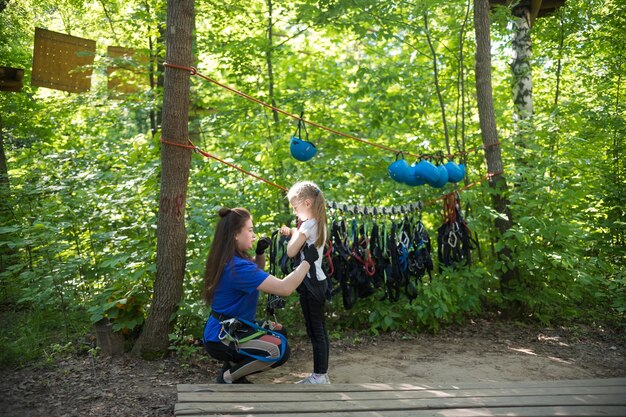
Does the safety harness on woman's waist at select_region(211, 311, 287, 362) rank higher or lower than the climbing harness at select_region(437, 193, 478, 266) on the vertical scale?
lower

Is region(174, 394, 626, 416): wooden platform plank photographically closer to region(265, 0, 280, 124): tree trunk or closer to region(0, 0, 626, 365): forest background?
region(0, 0, 626, 365): forest background

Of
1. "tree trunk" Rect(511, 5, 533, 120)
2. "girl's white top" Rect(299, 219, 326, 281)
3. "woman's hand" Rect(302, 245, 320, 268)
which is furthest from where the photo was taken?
"tree trunk" Rect(511, 5, 533, 120)

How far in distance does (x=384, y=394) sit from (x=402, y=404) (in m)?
0.22

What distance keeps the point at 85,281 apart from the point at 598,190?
18.6 ft

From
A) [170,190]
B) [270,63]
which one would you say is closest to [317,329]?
[170,190]

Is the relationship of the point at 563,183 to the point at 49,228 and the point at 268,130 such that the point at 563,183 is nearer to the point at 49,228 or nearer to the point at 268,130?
the point at 268,130

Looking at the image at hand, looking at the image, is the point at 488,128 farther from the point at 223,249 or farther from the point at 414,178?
the point at 223,249

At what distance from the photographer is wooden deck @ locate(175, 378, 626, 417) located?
294 centimetres

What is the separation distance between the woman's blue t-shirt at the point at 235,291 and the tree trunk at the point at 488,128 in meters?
3.30

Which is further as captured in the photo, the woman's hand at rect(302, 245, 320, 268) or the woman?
the woman's hand at rect(302, 245, 320, 268)

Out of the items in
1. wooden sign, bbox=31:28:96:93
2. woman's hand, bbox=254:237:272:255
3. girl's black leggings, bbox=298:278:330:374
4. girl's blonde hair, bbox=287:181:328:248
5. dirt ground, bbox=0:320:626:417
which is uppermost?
wooden sign, bbox=31:28:96:93

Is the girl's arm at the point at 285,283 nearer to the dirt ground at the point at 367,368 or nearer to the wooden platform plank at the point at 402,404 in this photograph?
the wooden platform plank at the point at 402,404

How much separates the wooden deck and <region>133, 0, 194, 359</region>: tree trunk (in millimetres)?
1155

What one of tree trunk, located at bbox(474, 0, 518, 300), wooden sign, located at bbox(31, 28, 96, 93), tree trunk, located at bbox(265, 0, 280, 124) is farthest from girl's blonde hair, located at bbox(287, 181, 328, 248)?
wooden sign, located at bbox(31, 28, 96, 93)
